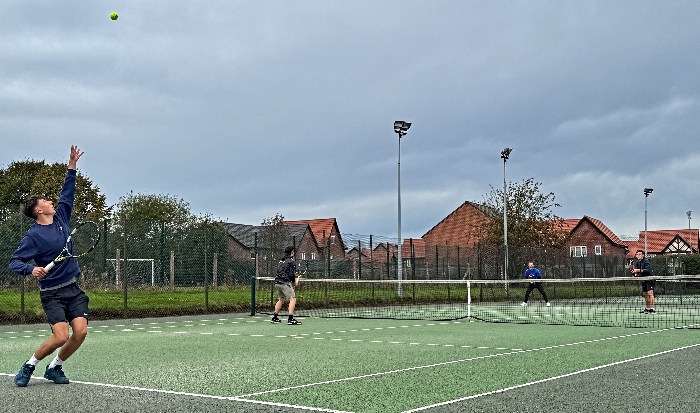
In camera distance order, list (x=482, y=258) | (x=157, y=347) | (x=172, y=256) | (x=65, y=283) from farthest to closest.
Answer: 1. (x=482, y=258)
2. (x=172, y=256)
3. (x=157, y=347)
4. (x=65, y=283)

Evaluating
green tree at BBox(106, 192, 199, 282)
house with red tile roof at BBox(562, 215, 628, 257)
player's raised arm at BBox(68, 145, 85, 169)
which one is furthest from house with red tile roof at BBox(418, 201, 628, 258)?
player's raised arm at BBox(68, 145, 85, 169)

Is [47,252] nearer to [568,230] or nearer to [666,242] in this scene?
[568,230]

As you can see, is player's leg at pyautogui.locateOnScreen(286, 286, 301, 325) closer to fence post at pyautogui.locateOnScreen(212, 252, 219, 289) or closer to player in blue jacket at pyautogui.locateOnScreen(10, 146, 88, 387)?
fence post at pyautogui.locateOnScreen(212, 252, 219, 289)

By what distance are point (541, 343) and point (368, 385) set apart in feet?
17.3

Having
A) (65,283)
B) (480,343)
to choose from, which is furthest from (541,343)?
(65,283)

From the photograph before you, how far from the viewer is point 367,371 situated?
8.90 metres

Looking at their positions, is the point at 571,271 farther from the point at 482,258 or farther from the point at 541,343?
the point at 541,343

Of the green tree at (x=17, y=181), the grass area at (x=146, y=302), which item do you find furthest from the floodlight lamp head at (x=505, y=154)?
the green tree at (x=17, y=181)

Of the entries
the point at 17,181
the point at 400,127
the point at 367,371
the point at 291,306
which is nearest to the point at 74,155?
the point at 367,371

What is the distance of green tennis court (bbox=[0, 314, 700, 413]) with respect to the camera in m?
6.75

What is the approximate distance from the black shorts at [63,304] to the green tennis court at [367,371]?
0.64 m

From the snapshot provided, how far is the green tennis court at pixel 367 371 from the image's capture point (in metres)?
6.75

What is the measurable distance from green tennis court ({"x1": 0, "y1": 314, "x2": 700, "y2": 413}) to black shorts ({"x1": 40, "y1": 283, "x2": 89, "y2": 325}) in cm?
64

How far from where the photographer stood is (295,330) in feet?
51.5
